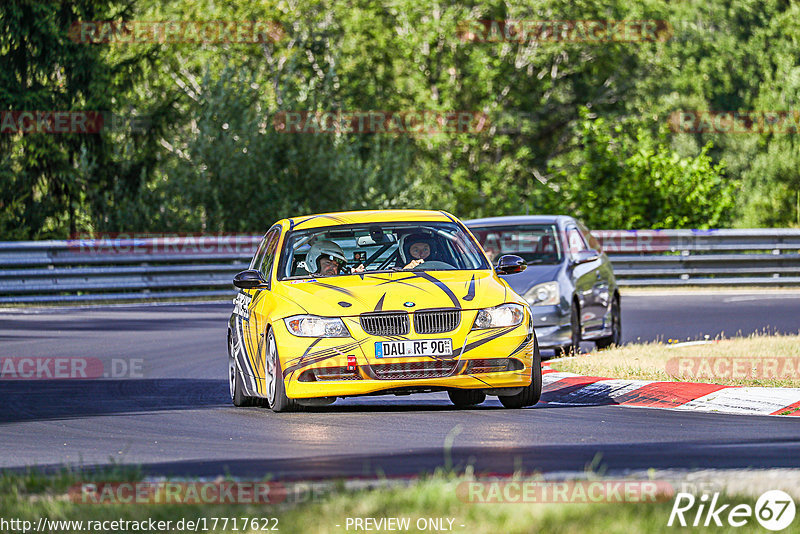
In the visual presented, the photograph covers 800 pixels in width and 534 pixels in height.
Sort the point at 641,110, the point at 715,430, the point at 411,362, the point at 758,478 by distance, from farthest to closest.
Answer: the point at 641,110 < the point at 411,362 < the point at 715,430 < the point at 758,478

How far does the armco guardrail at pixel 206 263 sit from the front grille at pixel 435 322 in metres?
16.5

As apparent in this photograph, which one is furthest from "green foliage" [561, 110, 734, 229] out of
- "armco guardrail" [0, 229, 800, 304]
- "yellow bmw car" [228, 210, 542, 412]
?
"yellow bmw car" [228, 210, 542, 412]

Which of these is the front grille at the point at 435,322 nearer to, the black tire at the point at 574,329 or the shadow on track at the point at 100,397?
the shadow on track at the point at 100,397

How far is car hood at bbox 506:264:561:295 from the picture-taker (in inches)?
635

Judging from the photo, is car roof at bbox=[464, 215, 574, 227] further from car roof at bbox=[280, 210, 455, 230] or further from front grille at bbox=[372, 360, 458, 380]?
front grille at bbox=[372, 360, 458, 380]

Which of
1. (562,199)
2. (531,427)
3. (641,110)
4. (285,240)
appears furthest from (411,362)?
(641,110)

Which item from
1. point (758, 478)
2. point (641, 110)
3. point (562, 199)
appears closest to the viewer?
point (758, 478)

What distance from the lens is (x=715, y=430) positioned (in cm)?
969

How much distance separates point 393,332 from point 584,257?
21.9 ft

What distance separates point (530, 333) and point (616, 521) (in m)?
5.57

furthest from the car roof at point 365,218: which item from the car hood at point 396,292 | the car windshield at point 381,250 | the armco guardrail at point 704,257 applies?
the armco guardrail at point 704,257

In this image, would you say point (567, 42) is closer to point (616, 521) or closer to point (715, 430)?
point (715, 430)

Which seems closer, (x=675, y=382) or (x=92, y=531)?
(x=92, y=531)

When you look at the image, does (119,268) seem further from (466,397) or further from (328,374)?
(328,374)
